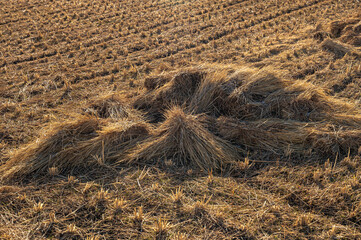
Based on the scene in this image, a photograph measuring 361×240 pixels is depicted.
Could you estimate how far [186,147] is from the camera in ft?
13.3

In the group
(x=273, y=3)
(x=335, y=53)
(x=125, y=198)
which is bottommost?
(x=125, y=198)

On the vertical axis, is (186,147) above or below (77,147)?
below

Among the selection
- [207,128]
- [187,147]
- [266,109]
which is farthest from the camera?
[266,109]

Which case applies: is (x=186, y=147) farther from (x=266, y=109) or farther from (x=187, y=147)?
(x=266, y=109)

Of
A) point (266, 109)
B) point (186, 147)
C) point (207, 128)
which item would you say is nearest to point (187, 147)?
point (186, 147)

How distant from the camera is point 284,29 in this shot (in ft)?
30.8

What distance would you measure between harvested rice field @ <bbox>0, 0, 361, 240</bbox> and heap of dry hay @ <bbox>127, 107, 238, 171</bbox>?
20 millimetres

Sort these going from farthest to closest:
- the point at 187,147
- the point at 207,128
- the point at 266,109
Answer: the point at 266,109, the point at 207,128, the point at 187,147

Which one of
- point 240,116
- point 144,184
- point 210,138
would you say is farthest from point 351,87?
point 144,184

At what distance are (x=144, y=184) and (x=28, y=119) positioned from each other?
303 centimetres

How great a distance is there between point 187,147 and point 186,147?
0.02 metres

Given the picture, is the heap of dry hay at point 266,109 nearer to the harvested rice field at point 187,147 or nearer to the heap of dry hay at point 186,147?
the harvested rice field at point 187,147

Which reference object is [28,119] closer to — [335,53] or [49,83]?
[49,83]

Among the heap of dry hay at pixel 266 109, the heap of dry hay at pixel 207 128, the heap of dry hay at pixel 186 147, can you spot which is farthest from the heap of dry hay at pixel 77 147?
the heap of dry hay at pixel 266 109
